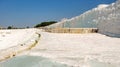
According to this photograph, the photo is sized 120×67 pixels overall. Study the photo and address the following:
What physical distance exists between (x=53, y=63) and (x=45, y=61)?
0.45 metres

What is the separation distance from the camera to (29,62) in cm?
830

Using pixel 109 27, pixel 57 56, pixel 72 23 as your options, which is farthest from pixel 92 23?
pixel 57 56

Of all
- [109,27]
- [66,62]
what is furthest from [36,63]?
[109,27]

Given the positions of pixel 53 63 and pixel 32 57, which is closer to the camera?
pixel 53 63

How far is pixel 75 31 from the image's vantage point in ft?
76.9

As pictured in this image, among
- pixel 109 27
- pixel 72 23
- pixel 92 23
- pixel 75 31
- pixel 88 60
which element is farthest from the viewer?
pixel 72 23

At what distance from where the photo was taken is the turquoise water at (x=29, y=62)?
781 centimetres

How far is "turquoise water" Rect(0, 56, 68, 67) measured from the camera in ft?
25.6

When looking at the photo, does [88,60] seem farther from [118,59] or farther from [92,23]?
[92,23]

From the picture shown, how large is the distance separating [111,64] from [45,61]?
213 cm

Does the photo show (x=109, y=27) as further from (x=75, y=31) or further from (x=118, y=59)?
(x=118, y=59)

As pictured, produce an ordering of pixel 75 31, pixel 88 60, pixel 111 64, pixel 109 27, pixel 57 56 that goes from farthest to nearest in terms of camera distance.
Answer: pixel 75 31, pixel 109 27, pixel 57 56, pixel 88 60, pixel 111 64

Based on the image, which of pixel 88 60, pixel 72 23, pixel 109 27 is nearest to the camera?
pixel 88 60

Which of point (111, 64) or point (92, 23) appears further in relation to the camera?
point (92, 23)
